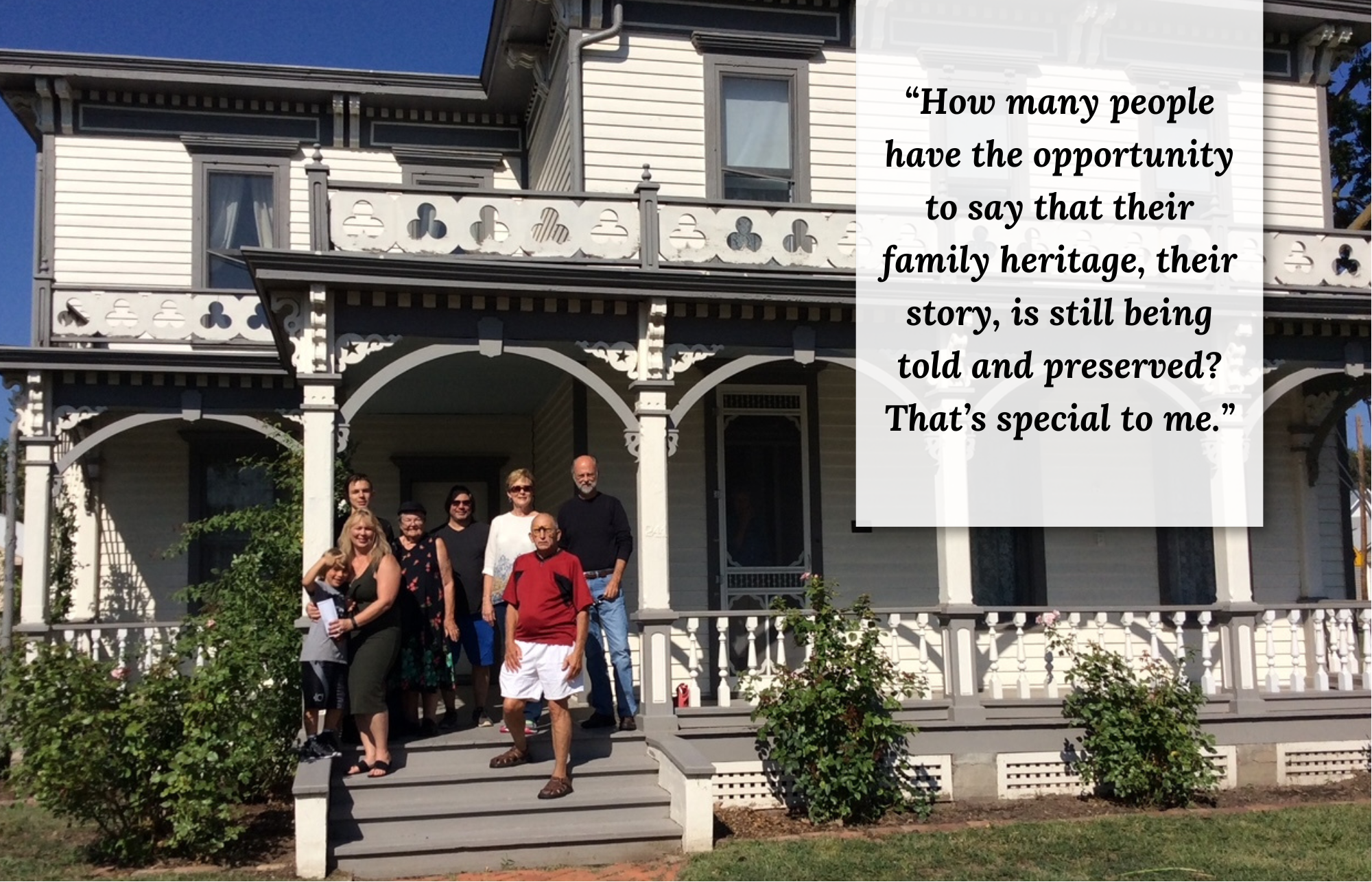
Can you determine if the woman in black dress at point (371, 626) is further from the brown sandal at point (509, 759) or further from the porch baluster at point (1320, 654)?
the porch baluster at point (1320, 654)

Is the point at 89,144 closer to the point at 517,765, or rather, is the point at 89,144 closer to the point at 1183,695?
the point at 517,765

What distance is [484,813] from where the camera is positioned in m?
8.88

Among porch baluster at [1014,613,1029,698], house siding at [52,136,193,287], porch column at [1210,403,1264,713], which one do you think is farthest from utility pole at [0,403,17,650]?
porch column at [1210,403,1264,713]

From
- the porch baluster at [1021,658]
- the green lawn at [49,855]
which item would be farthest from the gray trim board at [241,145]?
the porch baluster at [1021,658]

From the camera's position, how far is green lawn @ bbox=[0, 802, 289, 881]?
8.04 meters

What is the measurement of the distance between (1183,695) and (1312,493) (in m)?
5.95

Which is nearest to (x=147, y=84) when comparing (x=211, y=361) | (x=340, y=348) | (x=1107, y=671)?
(x=211, y=361)

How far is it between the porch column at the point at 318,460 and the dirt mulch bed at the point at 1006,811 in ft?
12.4

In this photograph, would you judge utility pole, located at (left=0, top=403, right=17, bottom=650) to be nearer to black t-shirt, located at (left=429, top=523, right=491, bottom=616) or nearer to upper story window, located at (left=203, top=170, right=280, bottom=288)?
upper story window, located at (left=203, top=170, right=280, bottom=288)

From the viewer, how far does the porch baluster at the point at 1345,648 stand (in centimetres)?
1218

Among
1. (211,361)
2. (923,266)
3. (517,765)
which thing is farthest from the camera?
(211,361)

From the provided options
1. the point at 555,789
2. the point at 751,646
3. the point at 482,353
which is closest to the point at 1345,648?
the point at 751,646

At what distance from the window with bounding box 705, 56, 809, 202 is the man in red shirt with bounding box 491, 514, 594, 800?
606 cm

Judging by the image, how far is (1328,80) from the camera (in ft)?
52.4
